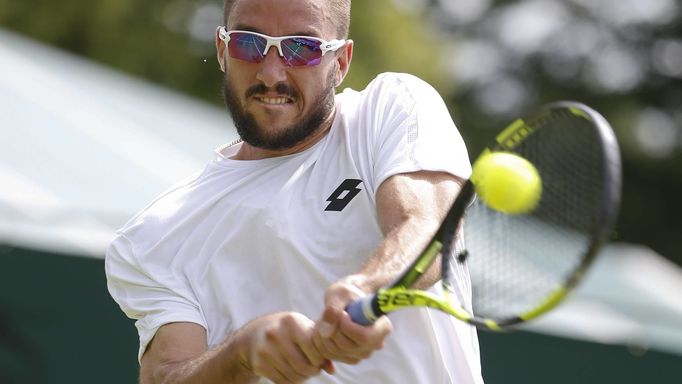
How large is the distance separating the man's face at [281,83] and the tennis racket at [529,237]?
717 mm

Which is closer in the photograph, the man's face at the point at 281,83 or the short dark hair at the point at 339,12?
the man's face at the point at 281,83

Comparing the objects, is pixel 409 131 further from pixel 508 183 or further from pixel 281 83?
pixel 508 183

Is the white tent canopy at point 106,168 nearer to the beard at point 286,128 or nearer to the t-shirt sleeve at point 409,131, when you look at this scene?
the beard at point 286,128

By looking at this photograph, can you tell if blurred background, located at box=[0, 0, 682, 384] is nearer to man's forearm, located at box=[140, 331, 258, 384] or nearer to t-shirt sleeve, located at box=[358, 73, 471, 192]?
t-shirt sleeve, located at box=[358, 73, 471, 192]

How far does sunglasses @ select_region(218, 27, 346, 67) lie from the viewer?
4.80 metres

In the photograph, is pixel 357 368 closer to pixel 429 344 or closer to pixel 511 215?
pixel 429 344

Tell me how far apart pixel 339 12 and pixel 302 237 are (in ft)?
2.77

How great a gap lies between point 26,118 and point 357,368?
9049 mm

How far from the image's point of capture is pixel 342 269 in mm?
4711

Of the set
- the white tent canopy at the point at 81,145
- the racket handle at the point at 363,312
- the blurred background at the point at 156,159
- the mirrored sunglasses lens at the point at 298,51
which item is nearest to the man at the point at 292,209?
the mirrored sunglasses lens at the point at 298,51

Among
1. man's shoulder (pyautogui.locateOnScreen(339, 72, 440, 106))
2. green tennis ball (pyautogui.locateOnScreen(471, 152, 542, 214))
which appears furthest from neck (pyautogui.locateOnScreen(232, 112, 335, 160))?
green tennis ball (pyautogui.locateOnScreen(471, 152, 542, 214))

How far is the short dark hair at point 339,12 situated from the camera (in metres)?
4.95

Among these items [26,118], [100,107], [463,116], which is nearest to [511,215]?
[26,118]

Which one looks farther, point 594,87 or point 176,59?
point 594,87
